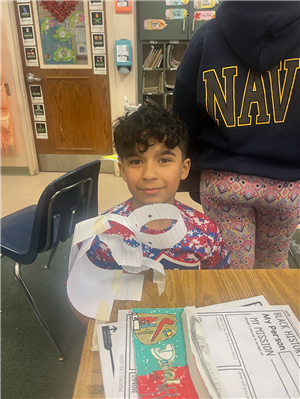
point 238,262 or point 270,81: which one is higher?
point 270,81

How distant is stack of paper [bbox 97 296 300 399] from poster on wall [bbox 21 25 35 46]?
125 inches

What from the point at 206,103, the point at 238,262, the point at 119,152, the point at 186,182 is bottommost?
the point at 238,262

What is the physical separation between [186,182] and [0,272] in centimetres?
136

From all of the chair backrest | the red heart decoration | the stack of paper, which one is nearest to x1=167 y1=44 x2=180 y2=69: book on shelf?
the red heart decoration

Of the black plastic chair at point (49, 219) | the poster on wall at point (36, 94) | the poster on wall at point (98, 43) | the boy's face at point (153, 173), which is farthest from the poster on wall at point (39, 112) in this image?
the boy's face at point (153, 173)

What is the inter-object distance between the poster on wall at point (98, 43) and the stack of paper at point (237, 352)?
293cm

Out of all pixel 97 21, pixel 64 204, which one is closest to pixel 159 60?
pixel 97 21

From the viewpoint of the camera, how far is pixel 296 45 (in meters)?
0.76

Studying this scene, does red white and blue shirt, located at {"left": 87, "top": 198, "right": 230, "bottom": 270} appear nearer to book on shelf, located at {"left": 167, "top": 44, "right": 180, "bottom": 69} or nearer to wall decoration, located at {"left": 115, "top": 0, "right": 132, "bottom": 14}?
wall decoration, located at {"left": 115, "top": 0, "right": 132, "bottom": 14}

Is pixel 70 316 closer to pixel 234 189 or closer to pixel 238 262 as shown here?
pixel 238 262

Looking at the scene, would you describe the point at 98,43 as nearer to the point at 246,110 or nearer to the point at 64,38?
the point at 64,38

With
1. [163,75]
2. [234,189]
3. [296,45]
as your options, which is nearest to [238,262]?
[234,189]

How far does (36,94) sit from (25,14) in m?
0.75

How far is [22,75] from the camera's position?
2941mm
